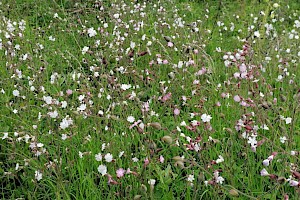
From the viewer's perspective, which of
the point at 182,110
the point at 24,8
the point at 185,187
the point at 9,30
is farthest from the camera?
the point at 24,8

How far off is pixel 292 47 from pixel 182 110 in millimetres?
1608

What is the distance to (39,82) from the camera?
2.60 m

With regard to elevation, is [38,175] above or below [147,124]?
below

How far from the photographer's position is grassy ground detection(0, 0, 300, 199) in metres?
1.89

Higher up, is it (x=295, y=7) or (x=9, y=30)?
(x=9, y=30)

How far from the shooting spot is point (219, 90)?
110 inches

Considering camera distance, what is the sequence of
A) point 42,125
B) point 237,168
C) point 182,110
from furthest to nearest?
point 182,110
point 42,125
point 237,168

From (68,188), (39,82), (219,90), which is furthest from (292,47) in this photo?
(68,188)

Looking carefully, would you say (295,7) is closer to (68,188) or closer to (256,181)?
(256,181)

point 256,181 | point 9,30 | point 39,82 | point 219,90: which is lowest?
point 256,181

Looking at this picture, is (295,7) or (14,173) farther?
(295,7)

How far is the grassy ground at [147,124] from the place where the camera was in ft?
6.19

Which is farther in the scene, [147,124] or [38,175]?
[38,175]

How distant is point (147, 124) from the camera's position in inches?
69.4
